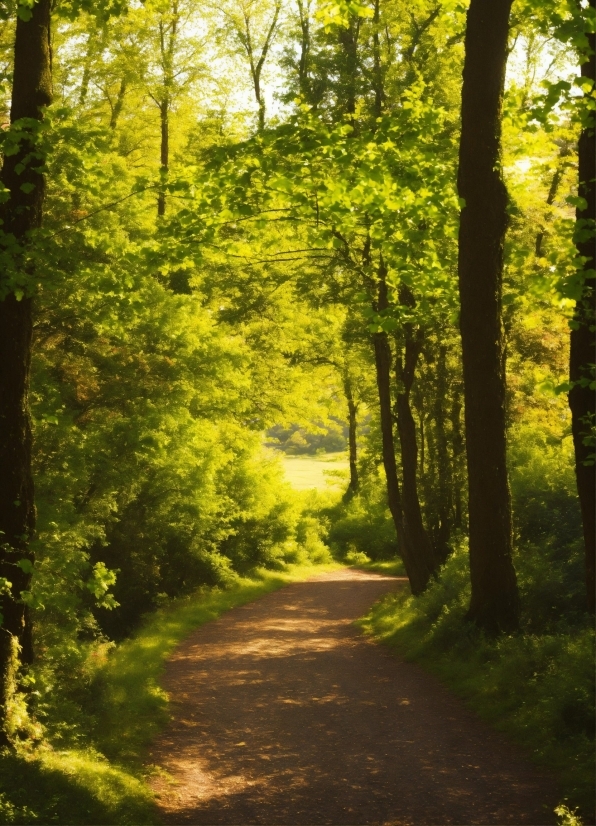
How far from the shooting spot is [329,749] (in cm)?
1004

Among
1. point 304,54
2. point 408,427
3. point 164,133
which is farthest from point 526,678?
point 164,133

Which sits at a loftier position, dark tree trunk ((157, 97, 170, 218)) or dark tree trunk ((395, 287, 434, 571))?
dark tree trunk ((157, 97, 170, 218))

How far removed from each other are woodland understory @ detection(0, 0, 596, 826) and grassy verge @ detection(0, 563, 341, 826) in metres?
0.04

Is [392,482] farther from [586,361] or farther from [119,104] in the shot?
[119,104]

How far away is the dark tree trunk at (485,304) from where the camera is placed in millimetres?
11516

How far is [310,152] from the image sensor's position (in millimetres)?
11070

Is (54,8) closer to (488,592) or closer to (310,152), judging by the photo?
(310,152)

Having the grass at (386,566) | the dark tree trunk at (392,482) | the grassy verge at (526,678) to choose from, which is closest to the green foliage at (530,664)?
the grassy verge at (526,678)

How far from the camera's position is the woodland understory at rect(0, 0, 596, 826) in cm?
881

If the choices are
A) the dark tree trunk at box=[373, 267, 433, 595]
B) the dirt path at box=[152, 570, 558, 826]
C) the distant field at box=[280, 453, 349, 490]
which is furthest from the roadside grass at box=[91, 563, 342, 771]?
the distant field at box=[280, 453, 349, 490]

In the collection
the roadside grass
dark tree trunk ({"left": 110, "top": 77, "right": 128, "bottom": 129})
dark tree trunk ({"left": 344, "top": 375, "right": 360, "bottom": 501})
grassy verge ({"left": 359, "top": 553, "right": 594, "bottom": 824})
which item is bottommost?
the roadside grass

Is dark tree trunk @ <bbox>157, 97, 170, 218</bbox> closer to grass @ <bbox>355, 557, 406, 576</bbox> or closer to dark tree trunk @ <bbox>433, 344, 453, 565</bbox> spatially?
dark tree trunk @ <bbox>433, 344, 453, 565</bbox>

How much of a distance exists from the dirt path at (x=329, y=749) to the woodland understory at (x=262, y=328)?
46 cm

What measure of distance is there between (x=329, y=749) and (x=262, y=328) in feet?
67.7
